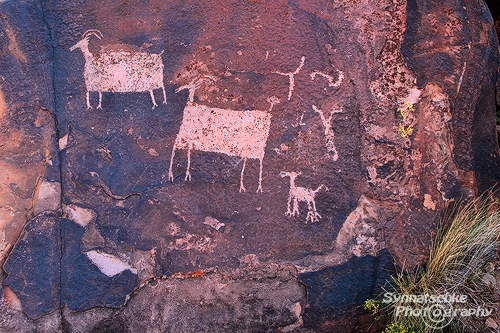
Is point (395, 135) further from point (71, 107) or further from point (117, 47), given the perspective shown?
point (71, 107)

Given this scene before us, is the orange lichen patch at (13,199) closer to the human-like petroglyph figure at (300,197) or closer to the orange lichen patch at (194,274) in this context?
the orange lichen patch at (194,274)

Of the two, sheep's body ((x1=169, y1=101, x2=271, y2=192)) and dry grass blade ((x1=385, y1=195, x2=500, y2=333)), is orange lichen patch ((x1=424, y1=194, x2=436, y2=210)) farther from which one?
sheep's body ((x1=169, y1=101, x2=271, y2=192))

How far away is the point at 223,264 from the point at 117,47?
1.37 meters

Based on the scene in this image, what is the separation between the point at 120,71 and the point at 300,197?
1.24 meters

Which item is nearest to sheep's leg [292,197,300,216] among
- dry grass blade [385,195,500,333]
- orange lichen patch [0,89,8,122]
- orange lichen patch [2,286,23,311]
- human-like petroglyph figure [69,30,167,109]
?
dry grass blade [385,195,500,333]

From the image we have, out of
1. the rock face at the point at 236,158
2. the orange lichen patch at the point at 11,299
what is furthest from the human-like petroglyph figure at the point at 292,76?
the orange lichen patch at the point at 11,299

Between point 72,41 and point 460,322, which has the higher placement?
point 72,41

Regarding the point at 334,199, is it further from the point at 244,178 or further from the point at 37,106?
the point at 37,106

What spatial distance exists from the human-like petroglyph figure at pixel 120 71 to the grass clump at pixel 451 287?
1723mm

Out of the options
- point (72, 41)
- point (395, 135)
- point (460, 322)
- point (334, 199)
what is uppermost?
point (72, 41)

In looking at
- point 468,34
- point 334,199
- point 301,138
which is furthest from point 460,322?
point 468,34

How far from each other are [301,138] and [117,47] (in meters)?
1.17

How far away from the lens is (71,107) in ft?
9.00

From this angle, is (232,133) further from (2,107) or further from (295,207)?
(2,107)
